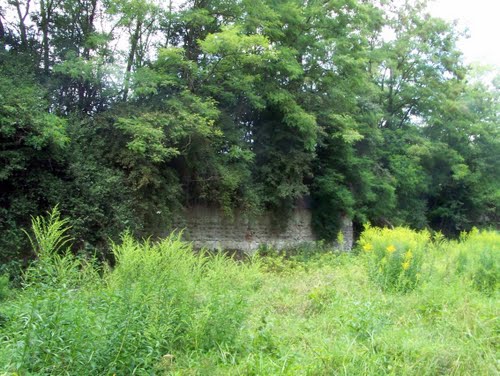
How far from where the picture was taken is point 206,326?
150 inches

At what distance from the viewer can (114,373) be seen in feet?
10.2

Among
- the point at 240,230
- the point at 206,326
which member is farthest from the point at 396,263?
the point at 240,230

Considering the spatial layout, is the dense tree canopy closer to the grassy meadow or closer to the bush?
the grassy meadow

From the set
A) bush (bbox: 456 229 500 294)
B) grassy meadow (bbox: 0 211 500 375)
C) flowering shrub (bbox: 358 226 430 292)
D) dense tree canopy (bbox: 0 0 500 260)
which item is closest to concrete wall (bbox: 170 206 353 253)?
dense tree canopy (bbox: 0 0 500 260)

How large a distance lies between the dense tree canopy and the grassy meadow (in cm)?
299

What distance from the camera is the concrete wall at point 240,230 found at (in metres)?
11.2

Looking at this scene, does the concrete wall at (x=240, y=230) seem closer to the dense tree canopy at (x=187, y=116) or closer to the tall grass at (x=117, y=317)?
the dense tree canopy at (x=187, y=116)

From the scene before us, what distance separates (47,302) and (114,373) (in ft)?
2.37

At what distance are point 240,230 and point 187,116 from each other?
4214 millimetres

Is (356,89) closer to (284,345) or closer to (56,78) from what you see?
(56,78)

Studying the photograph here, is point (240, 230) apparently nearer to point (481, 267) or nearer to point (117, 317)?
point (481, 267)

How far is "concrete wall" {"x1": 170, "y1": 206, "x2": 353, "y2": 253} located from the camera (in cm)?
1123

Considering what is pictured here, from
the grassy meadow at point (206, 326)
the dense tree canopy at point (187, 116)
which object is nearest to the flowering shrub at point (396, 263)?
the grassy meadow at point (206, 326)

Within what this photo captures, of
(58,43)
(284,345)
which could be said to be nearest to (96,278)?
(284,345)
